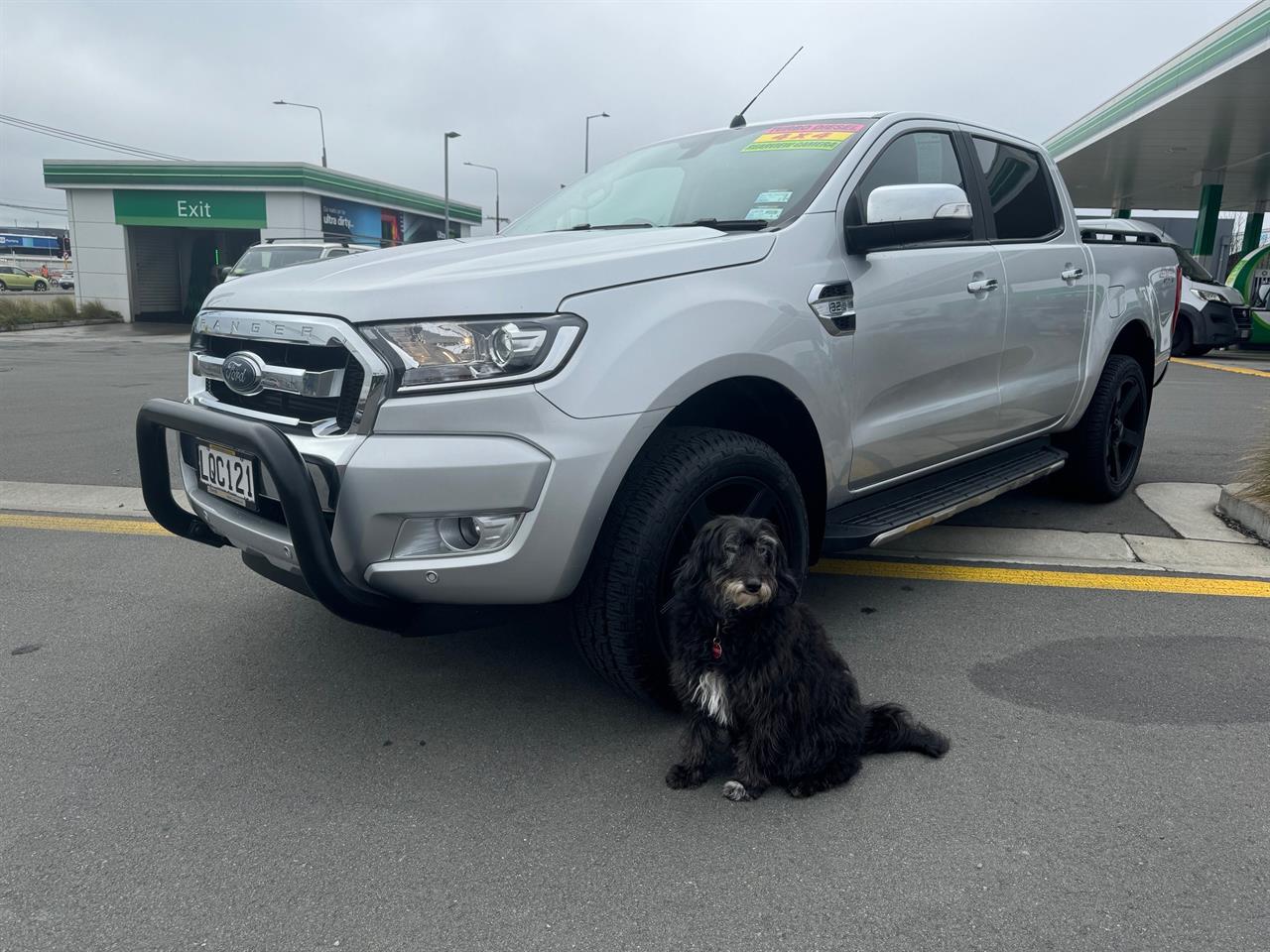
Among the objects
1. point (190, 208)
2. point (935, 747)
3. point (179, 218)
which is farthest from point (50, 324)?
point (935, 747)

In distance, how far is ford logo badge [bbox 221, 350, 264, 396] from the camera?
276cm

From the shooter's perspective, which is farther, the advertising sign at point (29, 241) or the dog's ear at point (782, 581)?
the advertising sign at point (29, 241)

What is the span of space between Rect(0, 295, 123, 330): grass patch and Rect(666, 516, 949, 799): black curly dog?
25.1 meters

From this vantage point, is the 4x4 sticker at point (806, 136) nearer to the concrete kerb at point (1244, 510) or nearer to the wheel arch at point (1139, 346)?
the wheel arch at point (1139, 346)

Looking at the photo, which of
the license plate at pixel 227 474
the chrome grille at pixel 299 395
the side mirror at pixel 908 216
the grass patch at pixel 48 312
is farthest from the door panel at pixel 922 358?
the grass patch at pixel 48 312

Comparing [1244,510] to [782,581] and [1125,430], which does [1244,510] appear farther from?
[782,581]

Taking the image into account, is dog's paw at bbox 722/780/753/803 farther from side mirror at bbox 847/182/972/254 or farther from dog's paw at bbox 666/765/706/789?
side mirror at bbox 847/182/972/254

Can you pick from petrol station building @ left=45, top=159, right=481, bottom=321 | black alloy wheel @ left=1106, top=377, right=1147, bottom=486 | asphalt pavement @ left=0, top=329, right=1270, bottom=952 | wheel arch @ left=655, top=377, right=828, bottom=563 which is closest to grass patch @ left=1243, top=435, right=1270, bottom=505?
black alloy wheel @ left=1106, top=377, right=1147, bottom=486

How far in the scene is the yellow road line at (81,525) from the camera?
4.97 meters

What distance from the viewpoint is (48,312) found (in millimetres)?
24812

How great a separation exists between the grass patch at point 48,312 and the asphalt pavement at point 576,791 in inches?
902

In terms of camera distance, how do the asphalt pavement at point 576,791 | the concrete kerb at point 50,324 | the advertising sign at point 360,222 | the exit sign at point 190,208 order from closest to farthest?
1. the asphalt pavement at point 576,791
2. the concrete kerb at point 50,324
3. the exit sign at point 190,208
4. the advertising sign at point 360,222

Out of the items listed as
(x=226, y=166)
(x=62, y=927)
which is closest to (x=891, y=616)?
(x=62, y=927)

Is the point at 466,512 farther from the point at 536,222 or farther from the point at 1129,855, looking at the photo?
the point at 536,222
